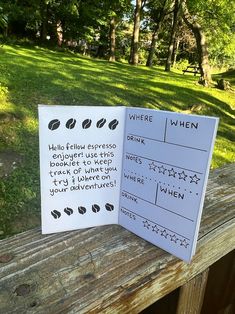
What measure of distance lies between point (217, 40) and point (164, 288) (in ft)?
58.1

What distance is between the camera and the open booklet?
2.70ft

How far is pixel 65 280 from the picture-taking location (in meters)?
0.76

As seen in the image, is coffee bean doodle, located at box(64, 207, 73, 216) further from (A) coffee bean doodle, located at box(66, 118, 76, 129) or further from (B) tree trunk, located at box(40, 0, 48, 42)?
(B) tree trunk, located at box(40, 0, 48, 42)

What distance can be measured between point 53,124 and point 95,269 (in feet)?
1.13

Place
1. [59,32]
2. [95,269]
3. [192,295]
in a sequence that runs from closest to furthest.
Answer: [95,269]
[192,295]
[59,32]

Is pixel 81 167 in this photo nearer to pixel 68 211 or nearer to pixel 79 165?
pixel 79 165

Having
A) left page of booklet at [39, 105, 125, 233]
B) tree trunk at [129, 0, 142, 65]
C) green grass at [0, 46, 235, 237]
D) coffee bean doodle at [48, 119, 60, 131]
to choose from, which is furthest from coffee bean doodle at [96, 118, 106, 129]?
tree trunk at [129, 0, 142, 65]

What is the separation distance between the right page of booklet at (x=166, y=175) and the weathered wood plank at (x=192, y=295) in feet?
0.28

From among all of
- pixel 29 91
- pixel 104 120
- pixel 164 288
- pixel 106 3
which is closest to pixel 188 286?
pixel 164 288

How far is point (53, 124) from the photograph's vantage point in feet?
2.79

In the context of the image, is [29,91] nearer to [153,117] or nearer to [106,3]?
[153,117]

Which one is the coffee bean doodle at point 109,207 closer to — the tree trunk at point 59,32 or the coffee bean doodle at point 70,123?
the coffee bean doodle at point 70,123

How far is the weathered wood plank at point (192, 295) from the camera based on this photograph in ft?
2.90

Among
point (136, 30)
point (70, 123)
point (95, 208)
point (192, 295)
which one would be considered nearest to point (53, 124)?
point (70, 123)
